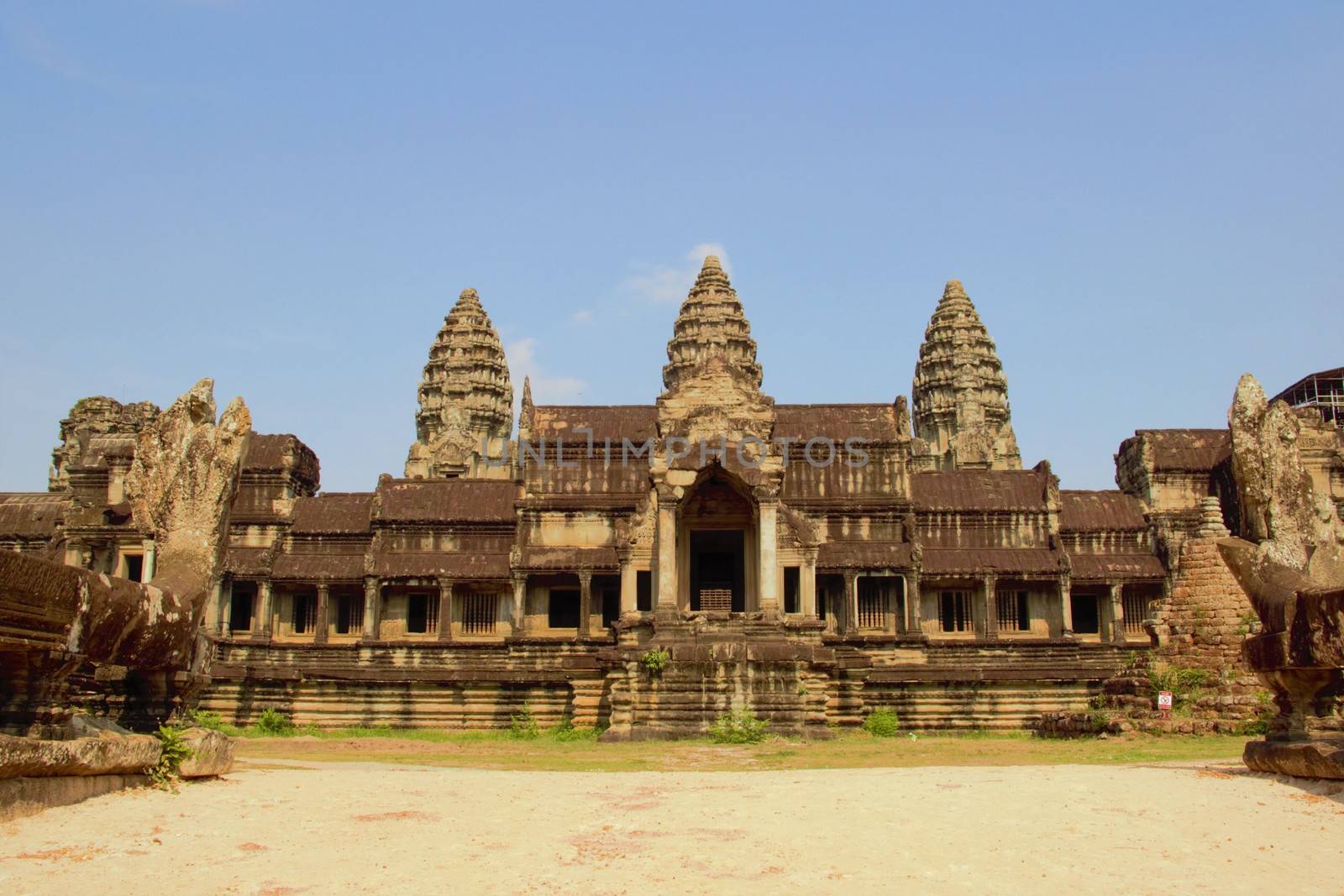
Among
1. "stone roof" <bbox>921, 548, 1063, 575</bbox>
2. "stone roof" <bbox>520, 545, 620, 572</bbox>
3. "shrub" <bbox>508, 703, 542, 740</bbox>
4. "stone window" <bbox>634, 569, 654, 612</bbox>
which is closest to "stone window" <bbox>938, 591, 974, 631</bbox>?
"stone roof" <bbox>921, 548, 1063, 575</bbox>

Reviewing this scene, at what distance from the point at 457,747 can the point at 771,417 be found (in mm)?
11413

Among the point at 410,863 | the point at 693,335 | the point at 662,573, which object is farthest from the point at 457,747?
the point at 693,335

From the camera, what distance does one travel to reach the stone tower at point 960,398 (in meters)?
57.8

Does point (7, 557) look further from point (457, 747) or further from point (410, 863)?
point (457, 747)

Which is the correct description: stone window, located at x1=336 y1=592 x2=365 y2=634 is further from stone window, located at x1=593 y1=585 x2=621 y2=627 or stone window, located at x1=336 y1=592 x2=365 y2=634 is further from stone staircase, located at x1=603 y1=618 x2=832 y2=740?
stone staircase, located at x1=603 y1=618 x2=832 y2=740

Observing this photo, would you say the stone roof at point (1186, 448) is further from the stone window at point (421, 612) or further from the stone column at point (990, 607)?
the stone window at point (421, 612)

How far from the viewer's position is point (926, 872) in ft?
29.5

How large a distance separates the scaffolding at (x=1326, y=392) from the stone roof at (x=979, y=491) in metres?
28.8

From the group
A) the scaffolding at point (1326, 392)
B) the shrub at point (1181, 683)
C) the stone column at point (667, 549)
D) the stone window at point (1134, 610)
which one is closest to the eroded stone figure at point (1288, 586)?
the shrub at point (1181, 683)

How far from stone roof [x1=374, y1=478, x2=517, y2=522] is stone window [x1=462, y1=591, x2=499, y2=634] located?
2316 millimetres

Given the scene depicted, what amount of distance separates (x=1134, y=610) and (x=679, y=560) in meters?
16.3

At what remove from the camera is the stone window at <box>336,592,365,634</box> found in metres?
38.3

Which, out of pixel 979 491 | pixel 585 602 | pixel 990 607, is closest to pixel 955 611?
pixel 990 607

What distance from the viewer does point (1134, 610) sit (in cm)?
3850
